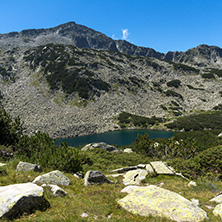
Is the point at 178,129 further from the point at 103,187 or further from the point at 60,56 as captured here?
the point at 60,56

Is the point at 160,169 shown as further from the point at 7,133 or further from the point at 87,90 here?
the point at 87,90

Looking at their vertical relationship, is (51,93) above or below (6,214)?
above

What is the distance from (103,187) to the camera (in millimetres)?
11242

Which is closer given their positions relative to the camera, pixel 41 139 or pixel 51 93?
pixel 41 139

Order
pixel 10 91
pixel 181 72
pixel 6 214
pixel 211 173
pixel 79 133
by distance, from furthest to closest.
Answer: pixel 181 72
pixel 10 91
pixel 79 133
pixel 211 173
pixel 6 214

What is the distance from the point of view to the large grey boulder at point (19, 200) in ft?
20.2

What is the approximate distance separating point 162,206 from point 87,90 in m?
115

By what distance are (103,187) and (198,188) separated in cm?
770

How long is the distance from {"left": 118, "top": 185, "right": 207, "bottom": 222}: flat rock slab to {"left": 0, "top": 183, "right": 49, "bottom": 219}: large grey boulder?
3883 mm

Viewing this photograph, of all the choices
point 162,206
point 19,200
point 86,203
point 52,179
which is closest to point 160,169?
point 162,206

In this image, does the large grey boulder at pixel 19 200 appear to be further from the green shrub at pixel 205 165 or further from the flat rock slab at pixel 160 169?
the green shrub at pixel 205 165

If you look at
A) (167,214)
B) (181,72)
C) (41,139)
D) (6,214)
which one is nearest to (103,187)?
(167,214)

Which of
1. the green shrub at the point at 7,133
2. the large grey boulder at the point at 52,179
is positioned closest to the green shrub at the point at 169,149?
the green shrub at the point at 7,133

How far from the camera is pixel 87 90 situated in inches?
4670
